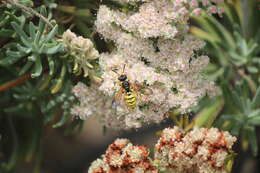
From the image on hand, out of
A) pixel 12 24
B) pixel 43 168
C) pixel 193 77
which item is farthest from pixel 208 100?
pixel 43 168

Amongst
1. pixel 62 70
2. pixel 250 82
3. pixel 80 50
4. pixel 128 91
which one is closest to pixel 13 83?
pixel 62 70

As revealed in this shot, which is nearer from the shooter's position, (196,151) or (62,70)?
(196,151)

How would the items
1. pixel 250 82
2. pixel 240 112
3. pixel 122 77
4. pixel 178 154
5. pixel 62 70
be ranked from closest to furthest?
pixel 178 154 < pixel 122 77 < pixel 62 70 < pixel 240 112 < pixel 250 82

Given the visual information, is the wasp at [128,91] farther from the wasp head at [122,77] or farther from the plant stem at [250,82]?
the plant stem at [250,82]

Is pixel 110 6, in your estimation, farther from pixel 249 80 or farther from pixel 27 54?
pixel 249 80

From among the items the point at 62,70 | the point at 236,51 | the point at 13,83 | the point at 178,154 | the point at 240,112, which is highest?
the point at 236,51

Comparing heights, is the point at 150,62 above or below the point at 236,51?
below

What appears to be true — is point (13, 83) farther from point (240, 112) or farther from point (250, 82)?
point (250, 82)

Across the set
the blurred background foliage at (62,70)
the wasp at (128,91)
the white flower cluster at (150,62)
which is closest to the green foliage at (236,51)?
the blurred background foliage at (62,70)

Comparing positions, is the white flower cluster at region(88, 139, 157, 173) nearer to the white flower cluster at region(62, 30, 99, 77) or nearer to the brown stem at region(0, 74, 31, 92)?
the white flower cluster at region(62, 30, 99, 77)
